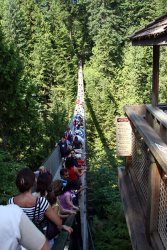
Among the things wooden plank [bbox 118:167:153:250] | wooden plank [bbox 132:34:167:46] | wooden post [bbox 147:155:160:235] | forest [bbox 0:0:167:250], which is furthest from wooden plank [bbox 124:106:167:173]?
forest [bbox 0:0:167:250]

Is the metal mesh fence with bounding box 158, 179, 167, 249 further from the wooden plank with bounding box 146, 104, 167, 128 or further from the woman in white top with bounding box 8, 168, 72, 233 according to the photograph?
the woman in white top with bounding box 8, 168, 72, 233

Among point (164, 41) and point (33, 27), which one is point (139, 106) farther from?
point (33, 27)

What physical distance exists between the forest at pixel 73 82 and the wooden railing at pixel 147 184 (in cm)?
230

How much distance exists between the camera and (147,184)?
598 centimetres

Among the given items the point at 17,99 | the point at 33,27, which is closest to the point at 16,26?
the point at 33,27

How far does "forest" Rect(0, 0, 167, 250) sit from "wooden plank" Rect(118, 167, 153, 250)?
7.01ft

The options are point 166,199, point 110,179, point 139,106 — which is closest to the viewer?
point 166,199

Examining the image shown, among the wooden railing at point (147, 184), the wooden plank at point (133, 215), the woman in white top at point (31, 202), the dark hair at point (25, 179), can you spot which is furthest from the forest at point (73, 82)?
the dark hair at point (25, 179)

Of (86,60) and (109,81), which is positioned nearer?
(109,81)

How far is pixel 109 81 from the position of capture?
46438 millimetres

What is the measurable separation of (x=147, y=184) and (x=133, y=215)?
629 mm

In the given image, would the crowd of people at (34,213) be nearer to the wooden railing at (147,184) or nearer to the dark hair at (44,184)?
the dark hair at (44,184)

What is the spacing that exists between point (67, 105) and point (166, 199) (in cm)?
3726

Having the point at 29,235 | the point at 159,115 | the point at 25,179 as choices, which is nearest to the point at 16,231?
the point at 29,235
